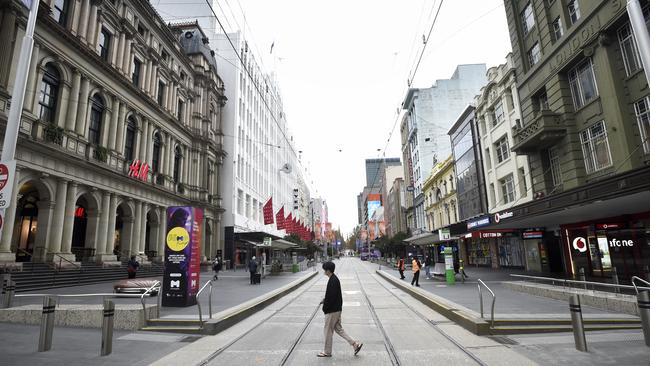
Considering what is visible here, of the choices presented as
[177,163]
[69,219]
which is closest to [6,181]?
[69,219]

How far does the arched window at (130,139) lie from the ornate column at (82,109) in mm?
5874

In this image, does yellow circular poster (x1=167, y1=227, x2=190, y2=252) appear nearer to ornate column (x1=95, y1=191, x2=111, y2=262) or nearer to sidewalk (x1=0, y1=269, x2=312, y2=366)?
sidewalk (x1=0, y1=269, x2=312, y2=366)

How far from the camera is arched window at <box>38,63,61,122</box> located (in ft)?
67.6

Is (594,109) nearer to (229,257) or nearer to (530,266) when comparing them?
(530,266)

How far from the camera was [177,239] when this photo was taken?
13242 millimetres

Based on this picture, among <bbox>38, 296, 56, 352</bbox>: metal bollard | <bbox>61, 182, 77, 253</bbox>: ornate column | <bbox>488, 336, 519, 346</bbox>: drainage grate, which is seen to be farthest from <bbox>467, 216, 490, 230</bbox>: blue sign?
<bbox>61, 182, 77, 253</bbox>: ornate column

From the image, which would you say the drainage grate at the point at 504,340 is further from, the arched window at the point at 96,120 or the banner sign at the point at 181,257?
the arched window at the point at 96,120

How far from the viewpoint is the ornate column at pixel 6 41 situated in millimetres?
17391

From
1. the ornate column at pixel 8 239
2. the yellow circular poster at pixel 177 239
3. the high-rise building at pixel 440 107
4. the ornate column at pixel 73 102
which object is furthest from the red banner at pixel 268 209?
the high-rise building at pixel 440 107

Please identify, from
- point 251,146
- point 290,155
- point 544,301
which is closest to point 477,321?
point 544,301

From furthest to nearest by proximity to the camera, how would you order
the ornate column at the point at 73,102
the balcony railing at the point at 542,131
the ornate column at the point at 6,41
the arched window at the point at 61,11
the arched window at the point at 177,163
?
the arched window at the point at 177,163 → the ornate column at the point at 73,102 → the arched window at the point at 61,11 → the balcony railing at the point at 542,131 → the ornate column at the point at 6,41

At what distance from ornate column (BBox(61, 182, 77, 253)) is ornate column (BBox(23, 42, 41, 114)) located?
189 inches

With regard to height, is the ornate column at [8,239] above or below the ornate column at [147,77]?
below

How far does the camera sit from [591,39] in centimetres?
1752
